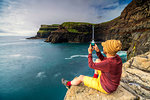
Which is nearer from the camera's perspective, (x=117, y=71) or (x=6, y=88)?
(x=117, y=71)

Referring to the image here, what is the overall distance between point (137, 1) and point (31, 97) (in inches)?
1805

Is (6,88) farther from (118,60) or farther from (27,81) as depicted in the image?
(118,60)

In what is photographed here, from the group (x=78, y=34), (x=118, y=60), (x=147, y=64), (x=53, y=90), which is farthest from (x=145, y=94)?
(x=78, y=34)

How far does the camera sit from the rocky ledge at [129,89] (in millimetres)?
3043

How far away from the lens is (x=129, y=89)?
373 centimetres

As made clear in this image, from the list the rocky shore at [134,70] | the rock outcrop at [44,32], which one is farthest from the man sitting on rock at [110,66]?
the rock outcrop at [44,32]

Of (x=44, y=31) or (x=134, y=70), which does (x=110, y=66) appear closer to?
(x=134, y=70)

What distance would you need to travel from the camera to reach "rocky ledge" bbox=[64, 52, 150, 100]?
3.04 meters

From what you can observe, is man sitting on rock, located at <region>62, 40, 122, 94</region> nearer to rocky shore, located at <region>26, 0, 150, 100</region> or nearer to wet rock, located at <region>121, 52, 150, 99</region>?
rocky shore, located at <region>26, 0, 150, 100</region>

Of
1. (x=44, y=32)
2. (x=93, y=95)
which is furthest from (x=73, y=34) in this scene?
(x=44, y=32)

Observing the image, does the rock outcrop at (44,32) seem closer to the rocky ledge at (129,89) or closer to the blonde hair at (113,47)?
the rocky ledge at (129,89)

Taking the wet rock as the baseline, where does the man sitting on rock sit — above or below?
above

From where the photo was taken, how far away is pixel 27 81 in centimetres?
1324

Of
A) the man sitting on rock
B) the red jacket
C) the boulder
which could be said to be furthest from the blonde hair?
the boulder
